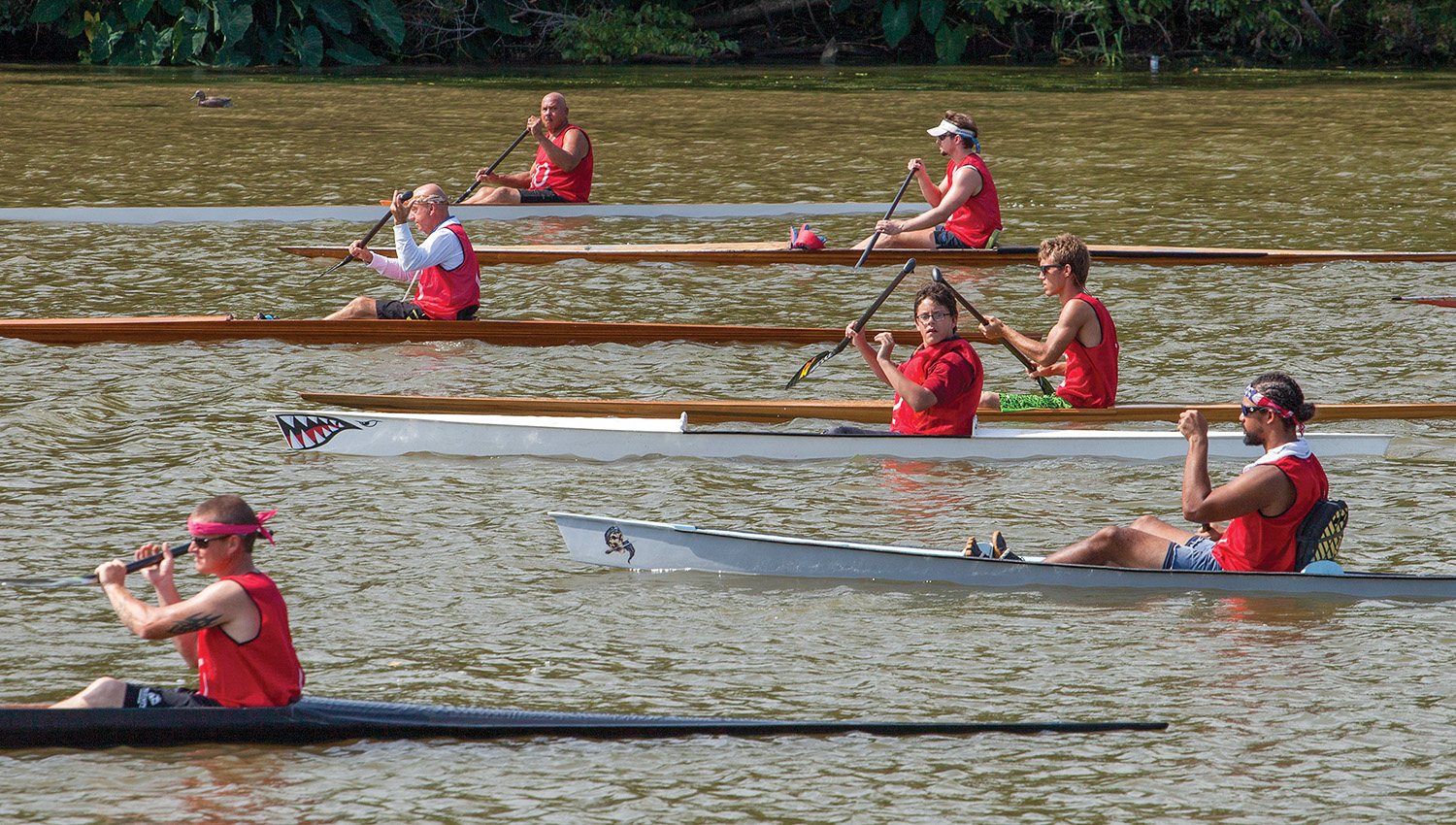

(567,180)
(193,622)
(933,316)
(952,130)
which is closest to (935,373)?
(933,316)

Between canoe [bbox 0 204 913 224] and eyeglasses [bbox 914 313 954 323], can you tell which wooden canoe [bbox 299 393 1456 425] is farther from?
canoe [bbox 0 204 913 224]

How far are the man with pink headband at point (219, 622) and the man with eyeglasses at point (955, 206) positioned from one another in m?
8.26

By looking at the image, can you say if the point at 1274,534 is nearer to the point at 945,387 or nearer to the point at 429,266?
the point at 945,387

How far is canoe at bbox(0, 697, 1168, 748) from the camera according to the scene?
4734 millimetres

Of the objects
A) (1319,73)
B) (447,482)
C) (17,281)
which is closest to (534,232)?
(17,281)

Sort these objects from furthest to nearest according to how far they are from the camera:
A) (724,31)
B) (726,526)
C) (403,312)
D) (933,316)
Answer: (724,31)
(403,312)
(933,316)
(726,526)

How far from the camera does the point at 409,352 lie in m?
10.3

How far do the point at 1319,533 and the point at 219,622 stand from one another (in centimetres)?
385

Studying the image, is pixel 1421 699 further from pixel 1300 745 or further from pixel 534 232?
pixel 534 232

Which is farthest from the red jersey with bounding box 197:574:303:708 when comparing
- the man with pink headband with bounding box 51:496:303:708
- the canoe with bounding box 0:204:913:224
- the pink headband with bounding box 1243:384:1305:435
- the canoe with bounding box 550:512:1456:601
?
the canoe with bounding box 0:204:913:224

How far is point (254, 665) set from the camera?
184 inches

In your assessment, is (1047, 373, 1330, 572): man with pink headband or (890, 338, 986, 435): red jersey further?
(890, 338, 986, 435): red jersey

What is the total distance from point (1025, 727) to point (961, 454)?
3008 millimetres

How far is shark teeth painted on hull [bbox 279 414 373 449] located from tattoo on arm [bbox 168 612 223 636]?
3.66 m
